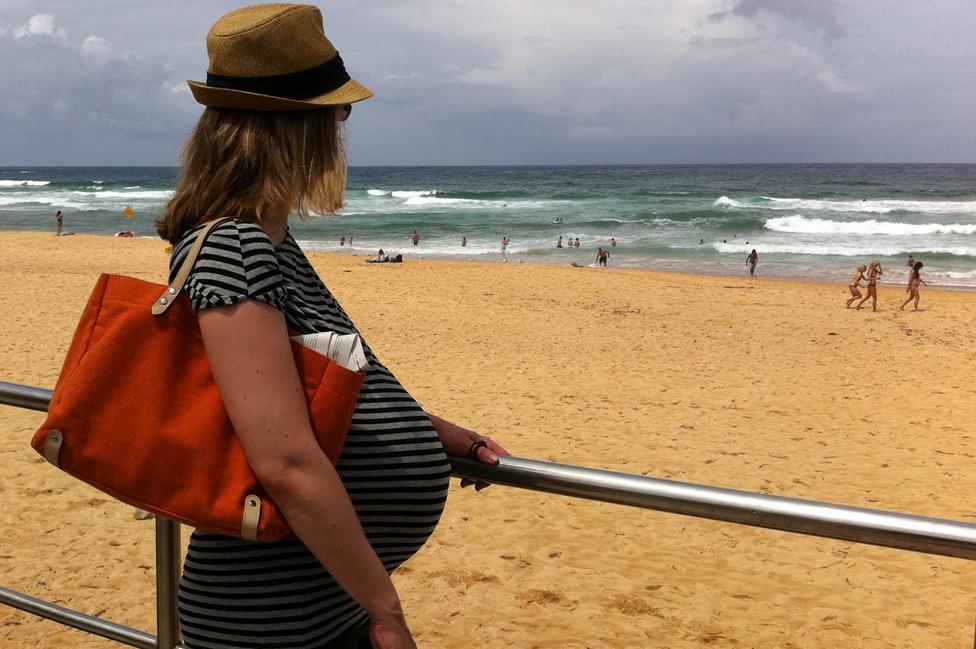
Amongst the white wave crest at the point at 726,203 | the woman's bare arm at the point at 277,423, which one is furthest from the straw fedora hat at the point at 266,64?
the white wave crest at the point at 726,203

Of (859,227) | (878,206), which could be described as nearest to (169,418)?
(859,227)

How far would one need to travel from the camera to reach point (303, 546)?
1.26 meters

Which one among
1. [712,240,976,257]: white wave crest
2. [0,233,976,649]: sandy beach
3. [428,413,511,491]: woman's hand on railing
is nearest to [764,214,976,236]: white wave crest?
[712,240,976,257]: white wave crest

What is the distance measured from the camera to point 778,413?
395 inches

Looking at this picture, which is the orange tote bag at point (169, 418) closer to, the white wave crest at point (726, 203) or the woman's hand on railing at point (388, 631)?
the woman's hand on railing at point (388, 631)

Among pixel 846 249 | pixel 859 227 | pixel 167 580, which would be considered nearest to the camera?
pixel 167 580

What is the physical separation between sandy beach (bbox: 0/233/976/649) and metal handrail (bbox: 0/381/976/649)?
3475mm

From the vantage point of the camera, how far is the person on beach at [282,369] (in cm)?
112

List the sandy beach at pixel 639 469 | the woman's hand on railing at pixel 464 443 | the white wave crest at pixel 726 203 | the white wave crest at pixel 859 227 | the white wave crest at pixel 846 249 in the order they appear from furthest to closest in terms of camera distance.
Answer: the white wave crest at pixel 726 203
the white wave crest at pixel 859 227
the white wave crest at pixel 846 249
the sandy beach at pixel 639 469
the woman's hand on railing at pixel 464 443

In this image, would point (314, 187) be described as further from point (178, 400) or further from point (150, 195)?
point (150, 195)

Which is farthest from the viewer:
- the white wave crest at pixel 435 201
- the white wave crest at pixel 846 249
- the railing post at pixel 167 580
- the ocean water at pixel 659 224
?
the white wave crest at pixel 435 201

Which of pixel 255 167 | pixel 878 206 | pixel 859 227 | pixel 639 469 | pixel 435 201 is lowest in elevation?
pixel 639 469

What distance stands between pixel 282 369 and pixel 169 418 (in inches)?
6.6

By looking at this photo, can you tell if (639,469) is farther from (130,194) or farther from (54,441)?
(130,194)
